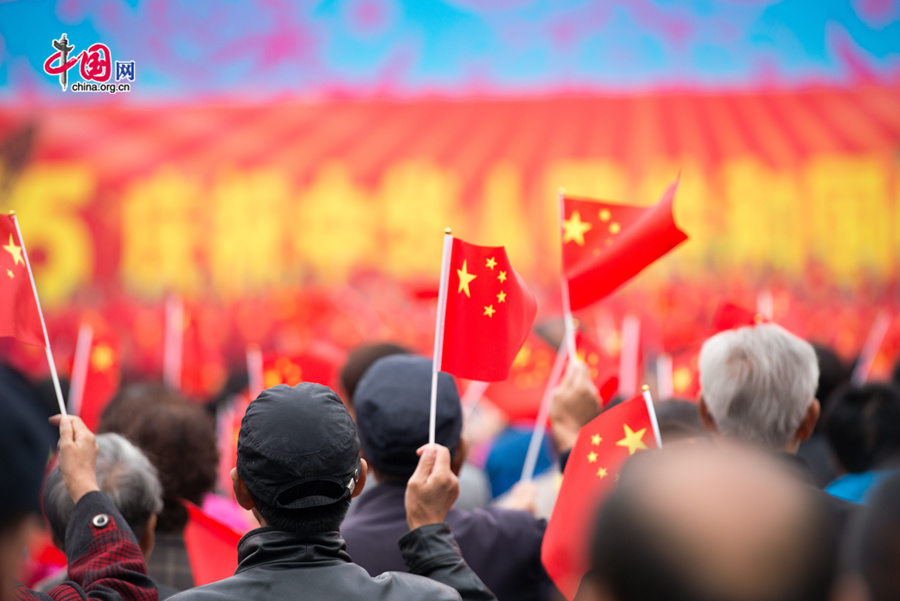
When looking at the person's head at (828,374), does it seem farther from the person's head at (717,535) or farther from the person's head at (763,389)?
the person's head at (717,535)

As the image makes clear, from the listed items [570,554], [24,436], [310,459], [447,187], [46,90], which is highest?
[46,90]

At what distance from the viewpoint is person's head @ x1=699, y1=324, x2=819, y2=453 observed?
A: 1826mm

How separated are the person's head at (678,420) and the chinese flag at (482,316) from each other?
458mm

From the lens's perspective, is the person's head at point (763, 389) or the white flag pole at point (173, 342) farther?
the white flag pole at point (173, 342)

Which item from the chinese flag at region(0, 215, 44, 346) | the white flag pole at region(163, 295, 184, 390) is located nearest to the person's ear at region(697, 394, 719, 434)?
the chinese flag at region(0, 215, 44, 346)

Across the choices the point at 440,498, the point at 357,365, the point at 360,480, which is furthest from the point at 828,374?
the point at 360,480

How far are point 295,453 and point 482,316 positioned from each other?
2.28ft

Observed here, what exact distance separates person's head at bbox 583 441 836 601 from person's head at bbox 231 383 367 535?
544 millimetres

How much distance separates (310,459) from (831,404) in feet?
6.06

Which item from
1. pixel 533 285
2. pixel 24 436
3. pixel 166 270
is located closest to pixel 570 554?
pixel 24 436

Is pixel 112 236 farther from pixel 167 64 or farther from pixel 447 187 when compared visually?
pixel 447 187

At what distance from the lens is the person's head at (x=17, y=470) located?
95cm

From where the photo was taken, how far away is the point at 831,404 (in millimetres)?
2633

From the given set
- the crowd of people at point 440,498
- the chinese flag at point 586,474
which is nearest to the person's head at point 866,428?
the crowd of people at point 440,498
